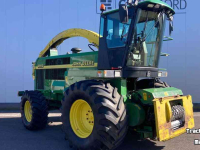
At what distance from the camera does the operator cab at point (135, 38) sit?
414 cm

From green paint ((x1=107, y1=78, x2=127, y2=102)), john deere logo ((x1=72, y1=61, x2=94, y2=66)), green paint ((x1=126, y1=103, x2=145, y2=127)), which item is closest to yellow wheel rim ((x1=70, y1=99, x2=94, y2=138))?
green paint ((x1=107, y1=78, x2=127, y2=102))

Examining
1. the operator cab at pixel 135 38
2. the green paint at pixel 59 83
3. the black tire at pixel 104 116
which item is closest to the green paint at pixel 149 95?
the operator cab at pixel 135 38

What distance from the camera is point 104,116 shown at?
3504 mm

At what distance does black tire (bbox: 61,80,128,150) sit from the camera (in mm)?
3514

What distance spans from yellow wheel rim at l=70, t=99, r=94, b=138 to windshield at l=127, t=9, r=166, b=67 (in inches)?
50.9

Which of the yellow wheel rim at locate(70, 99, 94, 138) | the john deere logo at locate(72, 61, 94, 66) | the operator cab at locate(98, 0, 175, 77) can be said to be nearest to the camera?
the operator cab at locate(98, 0, 175, 77)

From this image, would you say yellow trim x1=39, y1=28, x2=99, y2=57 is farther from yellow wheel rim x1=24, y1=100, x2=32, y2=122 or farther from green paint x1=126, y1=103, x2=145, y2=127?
green paint x1=126, y1=103, x2=145, y2=127

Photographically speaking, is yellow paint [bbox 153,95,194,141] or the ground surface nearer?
yellow paint [bbox 153,95,194,141]

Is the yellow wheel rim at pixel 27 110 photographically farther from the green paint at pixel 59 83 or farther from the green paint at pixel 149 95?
the green paint at pixel 149 95

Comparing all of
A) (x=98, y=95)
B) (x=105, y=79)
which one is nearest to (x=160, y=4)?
(x=105, y=79)

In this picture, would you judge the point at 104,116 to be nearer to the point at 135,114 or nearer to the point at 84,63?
the point at 135,114

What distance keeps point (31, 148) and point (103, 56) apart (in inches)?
99.9

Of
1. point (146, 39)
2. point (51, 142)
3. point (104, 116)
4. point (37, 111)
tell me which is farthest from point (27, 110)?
point (146, 39)

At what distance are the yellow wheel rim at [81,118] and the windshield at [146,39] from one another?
129 cm
